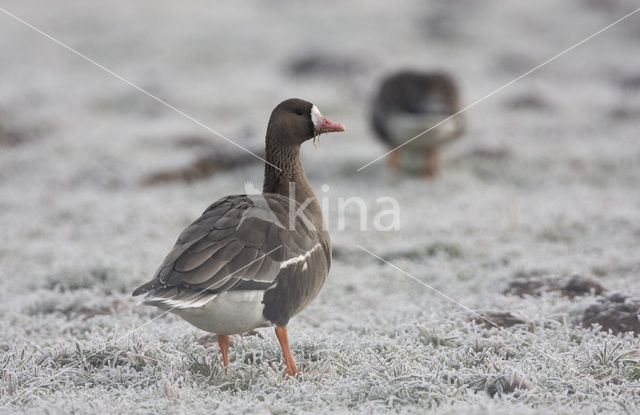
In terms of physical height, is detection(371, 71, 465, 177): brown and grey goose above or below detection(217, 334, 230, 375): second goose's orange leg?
above

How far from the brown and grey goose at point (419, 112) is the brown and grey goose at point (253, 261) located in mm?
7112

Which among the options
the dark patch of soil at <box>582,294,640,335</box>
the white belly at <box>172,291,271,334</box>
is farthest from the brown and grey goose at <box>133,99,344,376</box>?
the dark patch of soil at <box>582,294,640,335</box>

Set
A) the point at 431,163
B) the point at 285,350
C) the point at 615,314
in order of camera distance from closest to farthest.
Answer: the point at 285,350 → the point at 615,314 → the point at 431,163

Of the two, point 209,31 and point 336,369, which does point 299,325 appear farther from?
point 209,31

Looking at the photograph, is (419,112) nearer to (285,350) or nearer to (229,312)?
(285,350)

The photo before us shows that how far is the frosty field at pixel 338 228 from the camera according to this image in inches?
189

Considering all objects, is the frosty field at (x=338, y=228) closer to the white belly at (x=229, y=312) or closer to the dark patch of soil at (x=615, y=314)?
the dark patch of soil at (x=615, y=314)

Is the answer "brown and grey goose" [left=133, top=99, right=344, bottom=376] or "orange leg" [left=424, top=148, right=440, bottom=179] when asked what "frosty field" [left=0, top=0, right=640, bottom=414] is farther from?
"brown and grey goose" [left=133, top=99, right=344, bottom=376]

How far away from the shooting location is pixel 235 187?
1254 cm

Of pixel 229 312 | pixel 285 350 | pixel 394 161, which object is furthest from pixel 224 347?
pixel 394 161

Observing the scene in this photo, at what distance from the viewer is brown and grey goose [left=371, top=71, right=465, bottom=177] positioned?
41.1 ft

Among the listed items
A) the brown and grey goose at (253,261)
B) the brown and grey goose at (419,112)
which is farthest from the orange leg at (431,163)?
the brown and grey goose at (253,261)

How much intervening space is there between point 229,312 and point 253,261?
0.41 metres

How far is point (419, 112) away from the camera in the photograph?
1264 centimetres
